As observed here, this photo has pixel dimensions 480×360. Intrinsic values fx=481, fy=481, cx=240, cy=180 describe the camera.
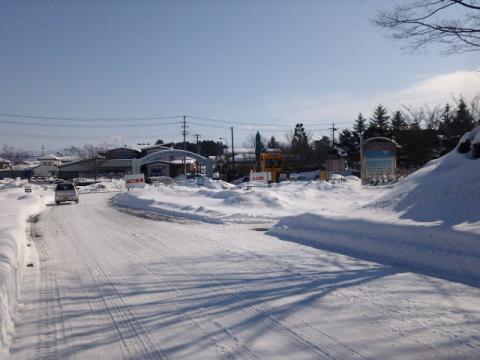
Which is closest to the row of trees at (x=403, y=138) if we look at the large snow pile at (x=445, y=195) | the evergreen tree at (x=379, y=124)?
the evergreen tree at (x=379, y=124)

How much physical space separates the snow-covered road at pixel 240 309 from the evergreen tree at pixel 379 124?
6507 cm

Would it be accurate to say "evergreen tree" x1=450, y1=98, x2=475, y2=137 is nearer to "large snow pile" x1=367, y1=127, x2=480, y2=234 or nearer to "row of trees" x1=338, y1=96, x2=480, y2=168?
"row of trees" x1=338, y1=96, x2=480, y2=168

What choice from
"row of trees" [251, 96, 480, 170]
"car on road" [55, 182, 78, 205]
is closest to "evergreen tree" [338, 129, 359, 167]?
"row of trees" [251, 96, 480, 170]

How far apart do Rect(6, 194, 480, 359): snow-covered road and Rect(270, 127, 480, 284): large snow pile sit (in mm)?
758

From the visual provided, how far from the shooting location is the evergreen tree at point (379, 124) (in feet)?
237

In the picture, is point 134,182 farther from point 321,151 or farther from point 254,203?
point 321,151

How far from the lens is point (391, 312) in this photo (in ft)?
19.5

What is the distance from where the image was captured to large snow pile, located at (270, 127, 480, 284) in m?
8.36

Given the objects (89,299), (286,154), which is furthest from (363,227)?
(286,154)

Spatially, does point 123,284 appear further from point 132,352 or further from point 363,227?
point 363,227

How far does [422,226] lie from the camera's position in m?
9.58

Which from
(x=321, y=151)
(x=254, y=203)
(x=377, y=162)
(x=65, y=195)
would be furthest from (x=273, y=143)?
(x=254, y=203)

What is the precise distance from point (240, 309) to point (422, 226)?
16.3ft

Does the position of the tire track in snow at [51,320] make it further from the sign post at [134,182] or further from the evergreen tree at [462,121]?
the evergreen tree at [462,121]
